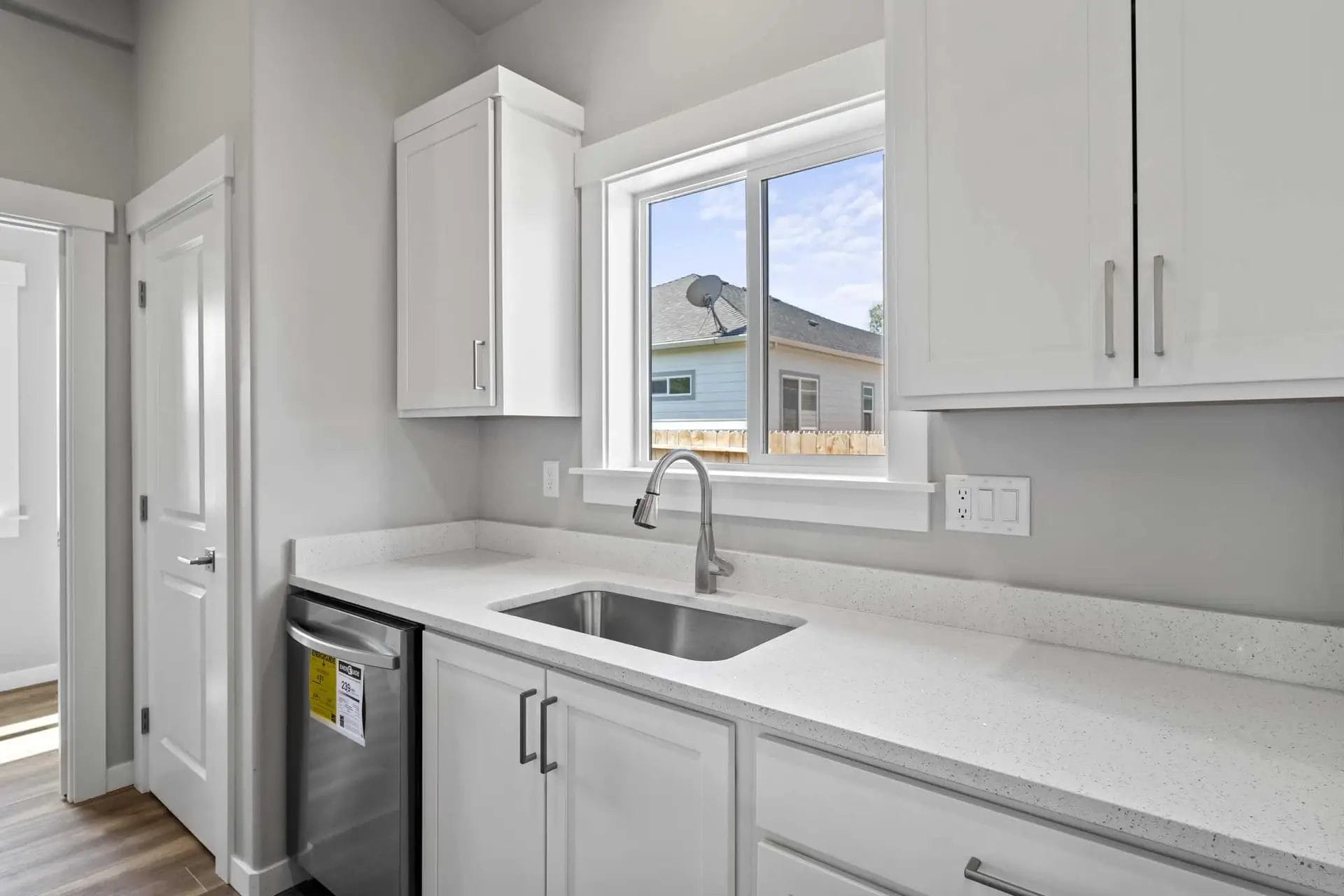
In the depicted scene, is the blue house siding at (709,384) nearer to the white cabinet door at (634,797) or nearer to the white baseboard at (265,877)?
the white cabinet door at (634,797)

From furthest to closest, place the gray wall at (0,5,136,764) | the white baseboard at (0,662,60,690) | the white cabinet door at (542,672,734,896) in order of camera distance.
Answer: the white baseboard at (0,662,60,690) → the gray wall at (0,5,136,764) → the white cabinet door at (542,672,734,896)

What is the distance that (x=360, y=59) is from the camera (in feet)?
7.30

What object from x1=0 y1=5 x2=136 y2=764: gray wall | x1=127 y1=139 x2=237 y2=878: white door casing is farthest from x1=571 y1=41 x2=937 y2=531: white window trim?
x1=0 y1=5 x2=136 y2=764: gray wall

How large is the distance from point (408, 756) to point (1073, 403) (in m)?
1.52

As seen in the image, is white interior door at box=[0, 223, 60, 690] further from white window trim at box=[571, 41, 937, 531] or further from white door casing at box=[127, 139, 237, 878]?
white window trim at box=[571, 41, 937, 531]

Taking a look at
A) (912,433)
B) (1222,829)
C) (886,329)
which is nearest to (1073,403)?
(886,329)

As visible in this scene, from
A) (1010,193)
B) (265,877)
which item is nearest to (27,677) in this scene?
(265,877)

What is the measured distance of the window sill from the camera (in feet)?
5.19

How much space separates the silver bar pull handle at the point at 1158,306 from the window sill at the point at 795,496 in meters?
0.57

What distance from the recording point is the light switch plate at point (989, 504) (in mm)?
1438

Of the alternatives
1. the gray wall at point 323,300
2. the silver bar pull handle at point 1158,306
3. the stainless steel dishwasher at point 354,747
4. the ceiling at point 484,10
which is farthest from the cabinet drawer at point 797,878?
the ceiling at point 484,10

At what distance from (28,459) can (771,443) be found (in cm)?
390

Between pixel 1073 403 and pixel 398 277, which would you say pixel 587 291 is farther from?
pixel 1073 403

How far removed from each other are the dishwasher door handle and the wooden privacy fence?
96 cm
